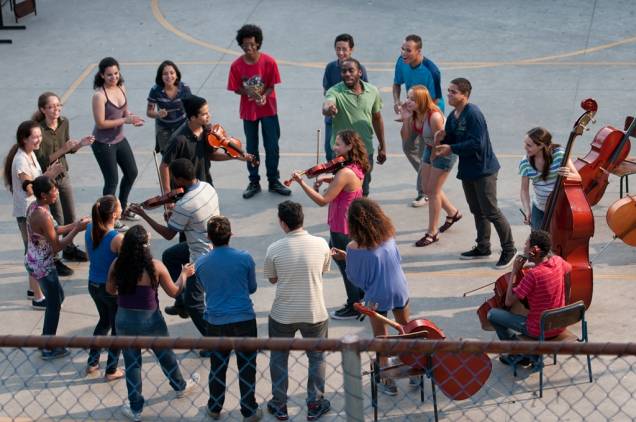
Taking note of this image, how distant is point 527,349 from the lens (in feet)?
15.3

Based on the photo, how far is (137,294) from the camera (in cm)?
714

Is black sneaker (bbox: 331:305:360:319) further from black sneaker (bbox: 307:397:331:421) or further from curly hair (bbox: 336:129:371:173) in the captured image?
black sneaker (bbox: 307:397:331:421)

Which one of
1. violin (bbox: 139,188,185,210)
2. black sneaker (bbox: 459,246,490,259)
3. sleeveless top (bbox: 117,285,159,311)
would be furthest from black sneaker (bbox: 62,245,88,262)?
black sneaker (bbox: 459,246,490,259)

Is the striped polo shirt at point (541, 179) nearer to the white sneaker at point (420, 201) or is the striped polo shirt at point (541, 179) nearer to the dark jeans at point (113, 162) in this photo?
the white sneaker at point (420, 201)

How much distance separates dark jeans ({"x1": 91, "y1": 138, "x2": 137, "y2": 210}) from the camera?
10406 mm

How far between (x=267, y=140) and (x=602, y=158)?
3.56 metres

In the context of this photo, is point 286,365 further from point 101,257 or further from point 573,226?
point 573,226

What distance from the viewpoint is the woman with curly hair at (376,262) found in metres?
7.32

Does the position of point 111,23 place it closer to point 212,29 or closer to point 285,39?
point 212,29

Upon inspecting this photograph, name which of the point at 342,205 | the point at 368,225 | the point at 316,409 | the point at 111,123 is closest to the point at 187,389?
the point at 316,409

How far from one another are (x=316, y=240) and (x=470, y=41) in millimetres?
9527

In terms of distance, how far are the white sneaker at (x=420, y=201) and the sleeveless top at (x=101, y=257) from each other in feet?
13.6

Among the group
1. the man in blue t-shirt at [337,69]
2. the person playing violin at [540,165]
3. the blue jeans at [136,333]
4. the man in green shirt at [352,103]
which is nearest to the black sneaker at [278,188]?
the man in blue t-shirt at [337,69]

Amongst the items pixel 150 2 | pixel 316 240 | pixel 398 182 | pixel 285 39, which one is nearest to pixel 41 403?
pixel 316 240
